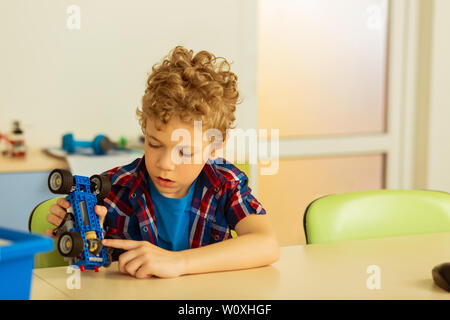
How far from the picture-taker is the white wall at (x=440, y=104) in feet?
9.77

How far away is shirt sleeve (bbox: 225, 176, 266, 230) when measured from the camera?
1212mm

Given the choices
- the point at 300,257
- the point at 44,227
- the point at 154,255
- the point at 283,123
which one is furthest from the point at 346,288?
the point at 283,123

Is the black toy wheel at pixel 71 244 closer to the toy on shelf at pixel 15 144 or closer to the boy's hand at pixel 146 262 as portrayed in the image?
the boy's hand at pixel 146 262

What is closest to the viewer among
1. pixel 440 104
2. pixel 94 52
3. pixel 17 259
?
pixel 17 259

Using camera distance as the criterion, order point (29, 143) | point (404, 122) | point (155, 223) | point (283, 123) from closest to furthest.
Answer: point (155, 223) → point (29, 143) → point (283, 123) → point (404, 122)

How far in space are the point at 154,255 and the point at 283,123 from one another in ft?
6.43

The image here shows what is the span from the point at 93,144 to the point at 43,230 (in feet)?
3.37

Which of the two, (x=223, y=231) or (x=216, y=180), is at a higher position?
(x=216, y=180)

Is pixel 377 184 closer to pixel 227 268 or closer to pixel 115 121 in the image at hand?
pixel 115 121

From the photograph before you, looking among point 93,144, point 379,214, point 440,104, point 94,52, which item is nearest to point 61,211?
point 379,214

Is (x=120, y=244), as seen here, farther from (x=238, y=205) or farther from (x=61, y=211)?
(x=238, y=205)

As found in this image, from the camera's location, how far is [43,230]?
1214mm

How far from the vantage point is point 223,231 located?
1274 millimetres

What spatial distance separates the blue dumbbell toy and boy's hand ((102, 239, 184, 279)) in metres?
1.25
